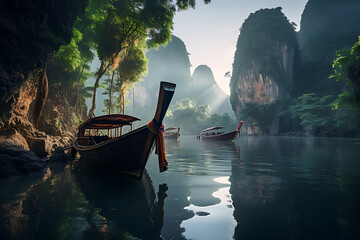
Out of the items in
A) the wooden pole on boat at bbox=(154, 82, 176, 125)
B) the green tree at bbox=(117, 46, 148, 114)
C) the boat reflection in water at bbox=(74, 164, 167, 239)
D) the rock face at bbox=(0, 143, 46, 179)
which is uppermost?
the green tree at bbox=(117, 46, 148, 114)

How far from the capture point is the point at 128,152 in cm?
480

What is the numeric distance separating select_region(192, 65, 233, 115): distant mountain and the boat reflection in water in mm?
105588

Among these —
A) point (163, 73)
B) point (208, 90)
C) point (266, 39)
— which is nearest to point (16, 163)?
point (266, 39)

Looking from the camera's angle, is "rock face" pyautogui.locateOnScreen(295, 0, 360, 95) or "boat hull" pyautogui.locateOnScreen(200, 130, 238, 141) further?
"rock face" pyautogui.locateOnScreen(295, 0, 360, 95)

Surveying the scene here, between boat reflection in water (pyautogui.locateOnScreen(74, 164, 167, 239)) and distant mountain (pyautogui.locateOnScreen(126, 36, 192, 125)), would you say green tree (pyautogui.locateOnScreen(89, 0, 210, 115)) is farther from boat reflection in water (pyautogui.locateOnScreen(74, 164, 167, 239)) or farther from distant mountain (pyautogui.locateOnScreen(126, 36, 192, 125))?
distant mountain (pyautogui.locateOnScreen(126, 36, 192, 125))

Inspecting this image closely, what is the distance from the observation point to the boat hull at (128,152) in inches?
180

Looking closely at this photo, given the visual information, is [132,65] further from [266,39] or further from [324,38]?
[324,38]

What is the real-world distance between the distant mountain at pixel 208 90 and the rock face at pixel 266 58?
57173 mm

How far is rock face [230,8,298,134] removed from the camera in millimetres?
42656

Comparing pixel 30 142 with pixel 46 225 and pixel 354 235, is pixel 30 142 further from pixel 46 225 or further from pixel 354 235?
pixel 354 235

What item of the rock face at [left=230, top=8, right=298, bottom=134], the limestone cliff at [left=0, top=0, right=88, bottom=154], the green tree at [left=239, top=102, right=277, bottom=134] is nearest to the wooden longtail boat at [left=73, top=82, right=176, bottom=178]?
the limestone cliff at [left=0, top=0, right=88, bottom=154]

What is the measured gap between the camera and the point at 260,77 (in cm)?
4569

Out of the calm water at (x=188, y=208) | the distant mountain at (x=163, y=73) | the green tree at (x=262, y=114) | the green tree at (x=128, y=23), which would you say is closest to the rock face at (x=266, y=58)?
the green tree at (x=262, y=114)

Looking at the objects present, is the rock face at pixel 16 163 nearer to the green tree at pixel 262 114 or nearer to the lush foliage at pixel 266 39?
the green tree at pixel 262 114
